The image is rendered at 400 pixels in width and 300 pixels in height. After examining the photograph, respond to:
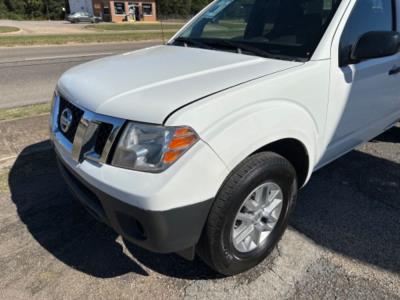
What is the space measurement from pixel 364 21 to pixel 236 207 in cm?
187

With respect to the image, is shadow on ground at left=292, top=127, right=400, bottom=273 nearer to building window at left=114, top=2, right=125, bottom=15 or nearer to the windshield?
the windshield

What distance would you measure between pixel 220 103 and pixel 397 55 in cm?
213

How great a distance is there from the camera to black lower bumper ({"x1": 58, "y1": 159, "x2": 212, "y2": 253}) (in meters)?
1.81

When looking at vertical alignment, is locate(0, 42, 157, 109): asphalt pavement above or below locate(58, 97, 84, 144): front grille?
below

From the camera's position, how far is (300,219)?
3.00 m

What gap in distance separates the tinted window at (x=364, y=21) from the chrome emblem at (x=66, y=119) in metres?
1.87

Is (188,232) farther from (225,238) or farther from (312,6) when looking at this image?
(312,6)

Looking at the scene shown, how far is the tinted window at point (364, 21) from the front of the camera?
2.58m

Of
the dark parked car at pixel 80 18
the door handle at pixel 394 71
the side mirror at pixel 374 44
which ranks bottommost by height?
the dark parked car at pixel 80 18

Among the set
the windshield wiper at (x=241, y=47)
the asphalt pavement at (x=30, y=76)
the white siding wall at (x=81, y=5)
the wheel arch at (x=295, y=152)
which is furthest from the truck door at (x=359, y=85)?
the white siding wall at (x=81, y=5)

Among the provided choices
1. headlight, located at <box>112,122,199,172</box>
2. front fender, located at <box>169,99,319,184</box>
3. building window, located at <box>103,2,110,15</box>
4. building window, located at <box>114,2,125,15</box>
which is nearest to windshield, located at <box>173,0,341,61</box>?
front fender, located at <box>169,99,319,184</box>

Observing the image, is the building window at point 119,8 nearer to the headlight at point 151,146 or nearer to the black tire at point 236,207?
the black tire at point 236,207

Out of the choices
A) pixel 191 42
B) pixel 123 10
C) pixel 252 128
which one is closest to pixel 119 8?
pixel 123 10

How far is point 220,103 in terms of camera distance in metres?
1.88
